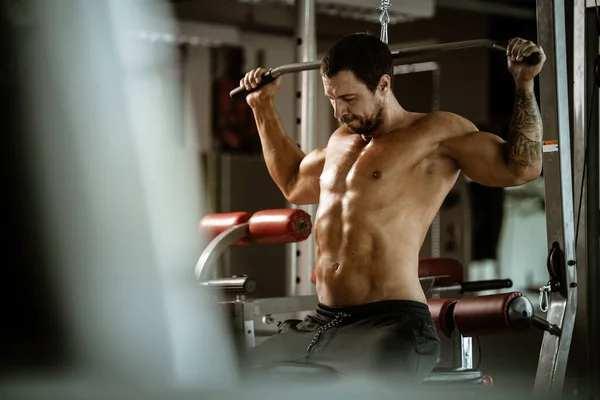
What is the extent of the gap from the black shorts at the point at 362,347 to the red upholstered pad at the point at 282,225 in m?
0.64

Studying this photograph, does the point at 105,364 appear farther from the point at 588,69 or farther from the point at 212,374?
the point at 588,69

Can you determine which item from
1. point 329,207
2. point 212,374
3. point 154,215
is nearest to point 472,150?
point 329,207

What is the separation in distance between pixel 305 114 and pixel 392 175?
55.5 inches

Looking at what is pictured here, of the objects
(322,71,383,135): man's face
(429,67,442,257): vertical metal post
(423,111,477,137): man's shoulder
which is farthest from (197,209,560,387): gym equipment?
(429,67,442,257): vertical metal post

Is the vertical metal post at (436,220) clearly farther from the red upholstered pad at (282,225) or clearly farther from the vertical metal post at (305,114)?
the red upholstered pad at (282,225)

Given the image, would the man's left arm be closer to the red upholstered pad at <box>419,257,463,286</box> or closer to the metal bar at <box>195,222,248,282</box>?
the red upholstered pad at <box>419,257,463,286</box>

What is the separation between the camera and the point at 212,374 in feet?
10.9

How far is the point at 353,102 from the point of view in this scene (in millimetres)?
2199

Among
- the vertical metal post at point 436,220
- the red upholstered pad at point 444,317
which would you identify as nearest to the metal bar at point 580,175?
the red upholstered pad at point 444,317

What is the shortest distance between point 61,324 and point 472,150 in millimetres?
1794

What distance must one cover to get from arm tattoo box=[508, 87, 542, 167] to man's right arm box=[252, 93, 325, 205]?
0.60 m

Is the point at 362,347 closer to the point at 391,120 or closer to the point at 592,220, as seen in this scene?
the point at 391,120

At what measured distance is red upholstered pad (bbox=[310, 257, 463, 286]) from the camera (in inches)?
118

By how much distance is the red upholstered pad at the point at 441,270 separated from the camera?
9.81 feet
